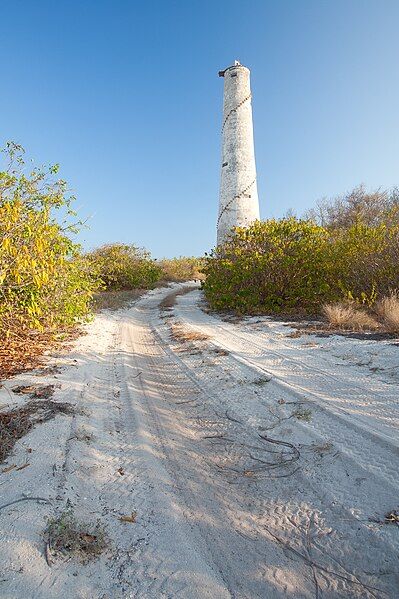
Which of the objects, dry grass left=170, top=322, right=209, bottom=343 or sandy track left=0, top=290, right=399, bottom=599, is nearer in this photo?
sandy track left=0, top=290, right=399, bottom=599

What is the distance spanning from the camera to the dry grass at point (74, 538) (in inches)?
73.0

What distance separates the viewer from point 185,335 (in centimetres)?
785

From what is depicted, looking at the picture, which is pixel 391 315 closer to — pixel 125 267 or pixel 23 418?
pixel 23 418

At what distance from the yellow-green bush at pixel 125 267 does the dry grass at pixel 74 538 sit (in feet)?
71.0

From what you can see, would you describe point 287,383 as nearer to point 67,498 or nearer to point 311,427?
point 311,427

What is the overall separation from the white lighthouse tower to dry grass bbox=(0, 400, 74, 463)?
15.1m

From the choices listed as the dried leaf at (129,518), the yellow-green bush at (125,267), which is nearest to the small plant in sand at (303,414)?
the dried leaf at (129,518)

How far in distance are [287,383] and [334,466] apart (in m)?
1.73

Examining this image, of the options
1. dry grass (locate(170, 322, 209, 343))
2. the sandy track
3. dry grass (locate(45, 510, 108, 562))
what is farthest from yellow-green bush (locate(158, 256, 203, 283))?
dry grass (locate(45, 510, 108, 562))

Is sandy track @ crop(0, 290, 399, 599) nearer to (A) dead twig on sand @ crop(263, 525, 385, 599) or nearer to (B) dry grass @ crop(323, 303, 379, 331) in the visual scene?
(A) dead twig on sand @ crop(263, 525, 385, 599)

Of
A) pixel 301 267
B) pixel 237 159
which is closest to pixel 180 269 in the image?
pixel 237 159

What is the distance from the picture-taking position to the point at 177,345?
23.7 feet

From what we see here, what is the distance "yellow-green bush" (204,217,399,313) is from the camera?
8.80 m

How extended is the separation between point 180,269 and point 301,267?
85.8 ft
